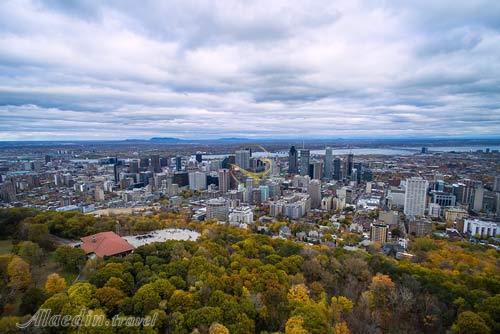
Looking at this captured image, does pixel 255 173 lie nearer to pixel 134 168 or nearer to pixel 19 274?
pixel 134 168

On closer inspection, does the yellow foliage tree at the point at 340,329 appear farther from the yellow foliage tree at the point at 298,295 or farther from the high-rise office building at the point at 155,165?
the high-rise office building at the point at 155,165

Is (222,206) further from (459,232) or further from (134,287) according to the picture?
(459,232)

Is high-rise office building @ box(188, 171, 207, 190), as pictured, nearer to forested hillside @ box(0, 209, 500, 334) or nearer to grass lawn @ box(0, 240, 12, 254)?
grass lawn @ box(0, 240, 12, 254)

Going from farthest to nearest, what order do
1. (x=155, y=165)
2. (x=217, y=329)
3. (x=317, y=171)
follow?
(x=155, y=165) → (x=317, y=171) → (x=217, y=329)

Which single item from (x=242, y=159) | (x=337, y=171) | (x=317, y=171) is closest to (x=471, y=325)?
(x=317, y=171)

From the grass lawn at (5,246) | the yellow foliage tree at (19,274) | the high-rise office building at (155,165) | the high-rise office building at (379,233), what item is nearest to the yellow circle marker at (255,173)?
the high-rise office building at (155,165)

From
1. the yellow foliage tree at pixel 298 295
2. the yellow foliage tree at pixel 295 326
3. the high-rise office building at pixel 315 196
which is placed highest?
the yellow foliage tree at pixel 295 326

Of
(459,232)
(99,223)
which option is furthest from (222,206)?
(459,232)
